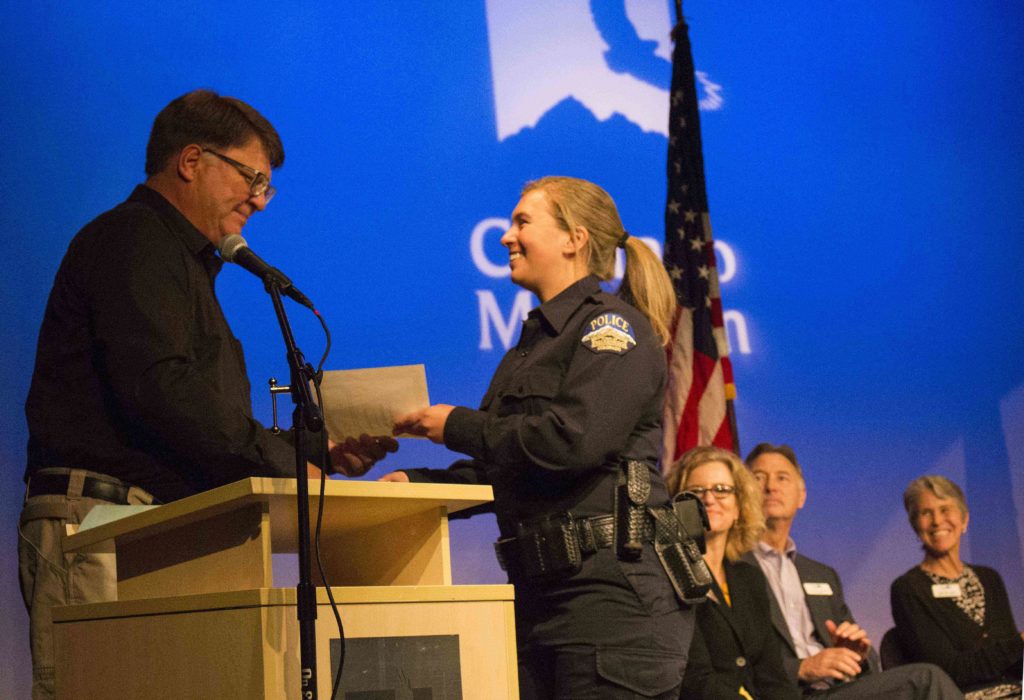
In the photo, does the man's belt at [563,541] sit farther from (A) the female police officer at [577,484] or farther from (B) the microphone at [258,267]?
(B) the microphone at [258,267]

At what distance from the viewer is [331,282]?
12.3 ft

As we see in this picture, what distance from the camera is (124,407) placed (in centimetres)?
221

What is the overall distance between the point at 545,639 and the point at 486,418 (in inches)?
17.9

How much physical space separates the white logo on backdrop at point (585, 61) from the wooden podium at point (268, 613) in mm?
2662

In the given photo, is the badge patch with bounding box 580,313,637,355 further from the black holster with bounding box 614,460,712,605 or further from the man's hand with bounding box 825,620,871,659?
the man's hand with bounding box 825,620,871,659

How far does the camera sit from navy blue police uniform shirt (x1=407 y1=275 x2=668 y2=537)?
222 centimetres

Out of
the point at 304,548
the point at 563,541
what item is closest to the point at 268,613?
the point at 304,548

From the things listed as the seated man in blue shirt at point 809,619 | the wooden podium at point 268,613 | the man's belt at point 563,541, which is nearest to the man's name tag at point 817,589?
the seated man in blue shirt at point 809,619

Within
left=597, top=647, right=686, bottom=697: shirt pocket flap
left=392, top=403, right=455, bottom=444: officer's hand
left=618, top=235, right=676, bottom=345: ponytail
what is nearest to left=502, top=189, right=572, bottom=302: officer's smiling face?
left=618, top=235, right=676, bottom=345: ponytail

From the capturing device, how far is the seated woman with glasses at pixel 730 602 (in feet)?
10.8

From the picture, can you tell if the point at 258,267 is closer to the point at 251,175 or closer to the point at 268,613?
the point at 268,613

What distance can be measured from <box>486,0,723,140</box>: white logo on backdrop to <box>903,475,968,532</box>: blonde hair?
5.87 ft

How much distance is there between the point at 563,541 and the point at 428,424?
1.17 ft

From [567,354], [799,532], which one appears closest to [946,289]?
[799,532]
